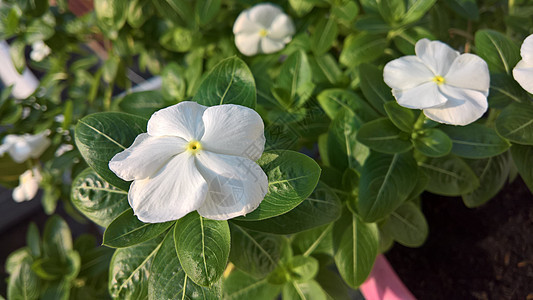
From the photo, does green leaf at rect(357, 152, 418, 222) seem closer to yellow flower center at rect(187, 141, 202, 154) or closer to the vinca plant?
the vinca plant

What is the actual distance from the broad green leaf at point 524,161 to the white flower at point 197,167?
1.33 feet

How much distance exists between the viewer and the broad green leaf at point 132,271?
55 centimetres

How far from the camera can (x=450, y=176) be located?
65 centimetres

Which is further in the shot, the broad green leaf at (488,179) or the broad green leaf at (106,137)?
the broad green leaf at (488,179)

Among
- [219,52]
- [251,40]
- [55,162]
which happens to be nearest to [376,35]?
[251,40]

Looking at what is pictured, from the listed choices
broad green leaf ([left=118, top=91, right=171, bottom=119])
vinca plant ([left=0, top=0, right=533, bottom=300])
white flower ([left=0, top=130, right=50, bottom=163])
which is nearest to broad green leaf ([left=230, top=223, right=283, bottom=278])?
vinca plant ([left=0, top=0, right=533, bottom=300])

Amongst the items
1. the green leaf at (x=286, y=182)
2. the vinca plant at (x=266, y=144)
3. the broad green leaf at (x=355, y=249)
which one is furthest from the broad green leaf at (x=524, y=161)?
the green leaf at (x=286, y=182)

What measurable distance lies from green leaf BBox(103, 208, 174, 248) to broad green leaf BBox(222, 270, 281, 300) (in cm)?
24

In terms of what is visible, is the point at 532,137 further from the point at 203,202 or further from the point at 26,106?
the point at 26,106

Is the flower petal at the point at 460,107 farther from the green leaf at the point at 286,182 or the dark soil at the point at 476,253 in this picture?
the dark soil at the point at 476,253

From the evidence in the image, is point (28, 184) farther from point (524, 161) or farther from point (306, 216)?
point (524, 161)

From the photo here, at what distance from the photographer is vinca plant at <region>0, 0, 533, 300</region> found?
0.41m

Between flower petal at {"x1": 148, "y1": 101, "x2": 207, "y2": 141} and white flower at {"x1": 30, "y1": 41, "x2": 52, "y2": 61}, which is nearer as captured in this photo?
flower petal at {"x1": 148, "y1": 101, "x2": 207, "y2": 141}

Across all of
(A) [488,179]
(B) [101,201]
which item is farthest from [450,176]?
(B) [101,201]
